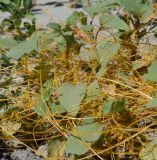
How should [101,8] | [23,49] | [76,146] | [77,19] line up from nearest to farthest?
1. [76,146]
2. [23,49]
3. [101,8]
4. [77,19]

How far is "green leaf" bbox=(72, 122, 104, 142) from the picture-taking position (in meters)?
1.26

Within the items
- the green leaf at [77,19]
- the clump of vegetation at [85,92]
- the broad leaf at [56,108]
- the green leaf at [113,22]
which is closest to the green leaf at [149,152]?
the clump of vegetation at [85,92]

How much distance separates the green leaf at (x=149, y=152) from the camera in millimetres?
1287

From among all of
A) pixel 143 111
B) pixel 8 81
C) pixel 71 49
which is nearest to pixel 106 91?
pixel 143 111

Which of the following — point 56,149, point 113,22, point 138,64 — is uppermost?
point 113,22

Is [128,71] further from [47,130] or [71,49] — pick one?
[47,130]

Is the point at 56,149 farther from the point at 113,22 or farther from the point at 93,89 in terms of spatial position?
the point at 113,22

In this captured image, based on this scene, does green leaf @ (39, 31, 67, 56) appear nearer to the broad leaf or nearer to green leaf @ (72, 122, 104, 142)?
the broad leaf

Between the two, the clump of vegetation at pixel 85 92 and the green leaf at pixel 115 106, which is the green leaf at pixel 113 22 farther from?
the green leaf at pixel 115 106

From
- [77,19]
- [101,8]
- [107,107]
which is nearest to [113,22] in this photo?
[101,8]

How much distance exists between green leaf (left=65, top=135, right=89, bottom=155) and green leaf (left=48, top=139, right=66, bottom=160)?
108 millimetres

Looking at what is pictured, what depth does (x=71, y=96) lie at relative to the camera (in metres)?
1.39

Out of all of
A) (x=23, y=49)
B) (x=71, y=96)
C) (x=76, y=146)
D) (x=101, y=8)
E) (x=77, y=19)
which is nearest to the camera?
(x=76, y=146)

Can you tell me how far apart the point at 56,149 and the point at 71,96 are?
0.14 meters
